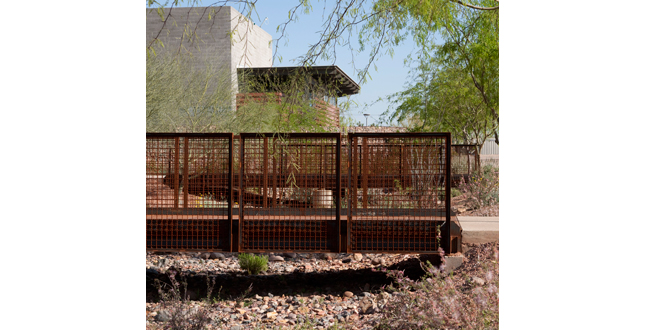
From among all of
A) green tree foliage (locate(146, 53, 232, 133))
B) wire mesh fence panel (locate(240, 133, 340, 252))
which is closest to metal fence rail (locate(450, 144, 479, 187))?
green tree foliage (locate(146, 53, 232, 133))

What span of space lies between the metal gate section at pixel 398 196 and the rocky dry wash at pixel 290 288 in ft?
1.40

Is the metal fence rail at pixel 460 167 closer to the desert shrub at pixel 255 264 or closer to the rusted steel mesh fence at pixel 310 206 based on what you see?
the desert shrub at pixel 255 264

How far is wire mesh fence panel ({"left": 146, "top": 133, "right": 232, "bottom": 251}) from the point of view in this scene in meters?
4.83

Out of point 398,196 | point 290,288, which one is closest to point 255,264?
point 290,288

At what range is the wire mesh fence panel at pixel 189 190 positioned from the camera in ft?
15.9

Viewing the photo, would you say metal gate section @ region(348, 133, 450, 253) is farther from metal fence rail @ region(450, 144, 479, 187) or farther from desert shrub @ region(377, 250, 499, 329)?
metal fence rail @ region(450, 144, 479, 187)

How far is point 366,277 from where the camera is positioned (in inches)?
256

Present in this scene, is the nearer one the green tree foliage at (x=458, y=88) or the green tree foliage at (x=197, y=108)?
the green tree foliage at (x=197, y=108)

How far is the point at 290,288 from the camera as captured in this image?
615 cm

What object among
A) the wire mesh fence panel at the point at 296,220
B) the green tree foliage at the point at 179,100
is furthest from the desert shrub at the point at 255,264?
the green tree foliage at the point at 179,100

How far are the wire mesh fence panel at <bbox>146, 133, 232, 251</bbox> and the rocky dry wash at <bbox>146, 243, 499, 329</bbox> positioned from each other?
2.04ft
